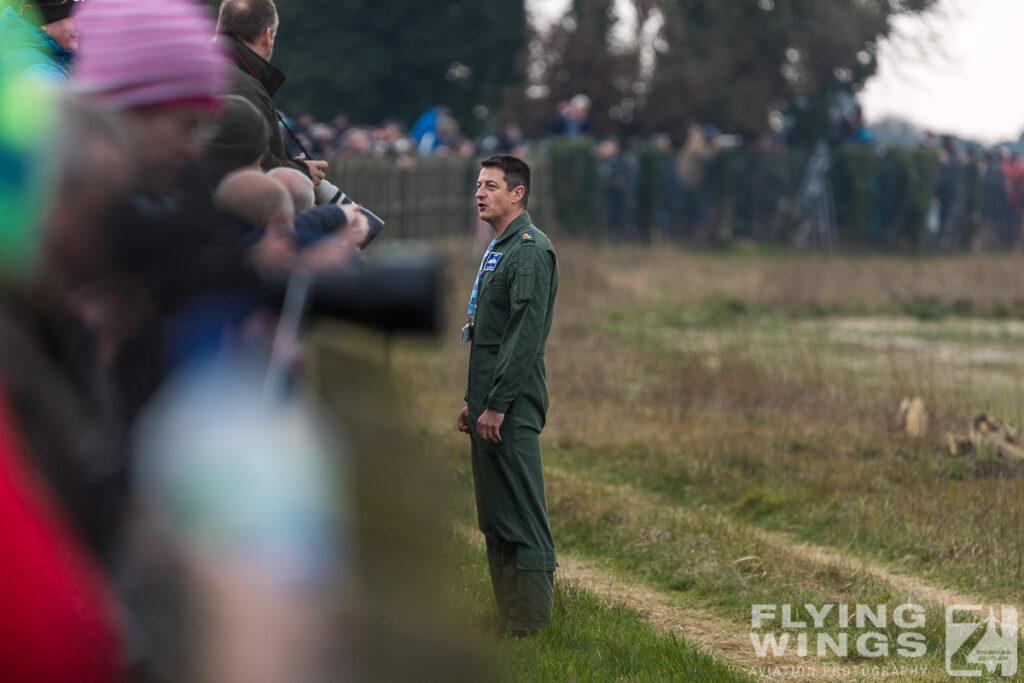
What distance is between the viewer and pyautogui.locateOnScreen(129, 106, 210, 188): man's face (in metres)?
1.92

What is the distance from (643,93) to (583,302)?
1892 centimetres

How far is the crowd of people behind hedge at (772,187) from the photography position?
28297 millimetres

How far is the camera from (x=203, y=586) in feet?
5.49

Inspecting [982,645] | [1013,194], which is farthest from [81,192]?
[1013,194]

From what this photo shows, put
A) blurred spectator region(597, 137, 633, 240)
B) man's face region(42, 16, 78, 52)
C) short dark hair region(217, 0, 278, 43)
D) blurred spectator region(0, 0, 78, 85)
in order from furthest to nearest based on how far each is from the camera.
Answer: blurred spectator region(597, 137, 633, 240), man's face region(42, 16, 78, 52), short dark hair region(217, 0, 278, 43), blurred spectator region(0, 0, 78, 85)

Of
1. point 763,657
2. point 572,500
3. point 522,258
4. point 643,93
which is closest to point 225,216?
point 522,258

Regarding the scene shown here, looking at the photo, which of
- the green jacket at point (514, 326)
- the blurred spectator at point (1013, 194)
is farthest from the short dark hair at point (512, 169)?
the blurred spectator at point (1013, 194)

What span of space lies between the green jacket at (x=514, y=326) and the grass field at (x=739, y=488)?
504 millimetres

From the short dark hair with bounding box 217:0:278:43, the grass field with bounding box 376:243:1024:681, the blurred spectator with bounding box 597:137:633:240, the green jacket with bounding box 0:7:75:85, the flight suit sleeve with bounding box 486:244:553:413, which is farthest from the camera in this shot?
the blurred spectator with bounding box 597:137:633:240

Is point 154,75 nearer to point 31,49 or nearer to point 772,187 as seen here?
point 31,49

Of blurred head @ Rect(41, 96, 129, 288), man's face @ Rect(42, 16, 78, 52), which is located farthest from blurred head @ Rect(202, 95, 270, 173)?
man's face @ Rect(42, 16, 78, 52)

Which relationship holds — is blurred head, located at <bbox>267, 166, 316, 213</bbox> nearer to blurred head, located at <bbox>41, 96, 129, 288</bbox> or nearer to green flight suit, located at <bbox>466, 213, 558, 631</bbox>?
blurred head, located at <bbox>41, 96, 129, 288</bbox>

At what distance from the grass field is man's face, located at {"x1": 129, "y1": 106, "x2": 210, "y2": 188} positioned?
16.7 inches

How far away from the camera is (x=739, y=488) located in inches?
358
